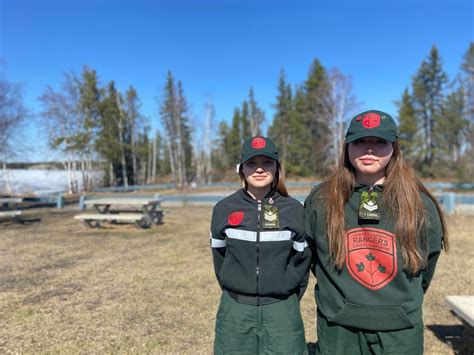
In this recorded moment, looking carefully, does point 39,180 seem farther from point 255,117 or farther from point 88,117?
point 255,117

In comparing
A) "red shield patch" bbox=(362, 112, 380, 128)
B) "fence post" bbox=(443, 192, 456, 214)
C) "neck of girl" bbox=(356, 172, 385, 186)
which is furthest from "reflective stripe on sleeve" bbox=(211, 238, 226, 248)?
"fence post" bbox=(443, 192, 456, 214)

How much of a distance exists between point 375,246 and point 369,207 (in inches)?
7.6

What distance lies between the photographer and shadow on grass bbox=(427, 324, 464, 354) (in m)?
3.44

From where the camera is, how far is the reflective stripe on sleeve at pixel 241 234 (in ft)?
6.78

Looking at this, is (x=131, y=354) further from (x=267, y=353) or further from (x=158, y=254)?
(x=158, y=254)

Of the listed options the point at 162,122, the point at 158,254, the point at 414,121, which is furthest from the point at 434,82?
the point at 158,254

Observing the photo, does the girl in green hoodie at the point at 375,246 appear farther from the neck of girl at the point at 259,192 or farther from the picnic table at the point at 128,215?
the picnic table at the point at 128,215

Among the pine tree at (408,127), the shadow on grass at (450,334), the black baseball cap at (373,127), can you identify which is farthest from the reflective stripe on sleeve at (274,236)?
the pine tree at (408,127)

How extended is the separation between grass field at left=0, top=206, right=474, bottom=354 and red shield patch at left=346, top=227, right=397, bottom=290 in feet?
6.67

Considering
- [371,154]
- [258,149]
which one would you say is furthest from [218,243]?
[371,154]

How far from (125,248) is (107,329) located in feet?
13.3

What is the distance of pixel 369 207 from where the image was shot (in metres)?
1.79

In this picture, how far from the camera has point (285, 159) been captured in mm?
44031

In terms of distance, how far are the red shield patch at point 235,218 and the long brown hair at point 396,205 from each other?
506 millimetres
